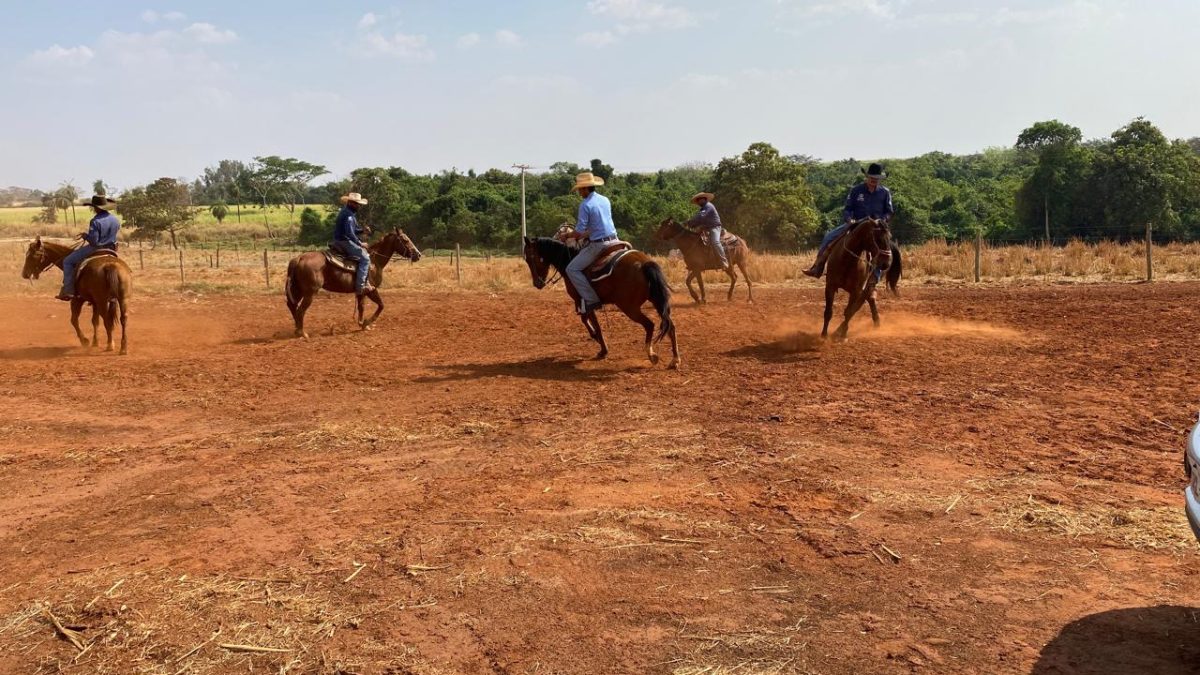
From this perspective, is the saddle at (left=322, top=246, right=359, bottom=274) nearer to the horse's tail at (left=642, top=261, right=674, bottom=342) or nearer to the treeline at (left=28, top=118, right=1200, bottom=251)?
the horse's tail at (left=642, top=261, right=674, bottom=342)

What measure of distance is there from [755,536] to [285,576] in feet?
8.88

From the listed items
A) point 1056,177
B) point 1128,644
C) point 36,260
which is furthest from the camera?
point 1056,177

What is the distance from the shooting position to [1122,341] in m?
11.0

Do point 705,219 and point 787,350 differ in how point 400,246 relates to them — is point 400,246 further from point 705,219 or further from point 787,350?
point 787,350

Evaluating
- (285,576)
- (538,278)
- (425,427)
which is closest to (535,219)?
(538,278)

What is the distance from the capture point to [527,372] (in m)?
10.2

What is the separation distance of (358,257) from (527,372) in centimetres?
508

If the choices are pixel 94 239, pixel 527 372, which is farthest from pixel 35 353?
pixel 527 372

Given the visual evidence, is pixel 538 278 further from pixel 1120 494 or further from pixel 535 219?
pixel 535 219

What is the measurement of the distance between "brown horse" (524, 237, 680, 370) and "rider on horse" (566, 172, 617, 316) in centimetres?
14

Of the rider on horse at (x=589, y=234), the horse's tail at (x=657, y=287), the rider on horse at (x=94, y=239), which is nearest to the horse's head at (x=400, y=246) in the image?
the rider on horse at (x=94, y=239)

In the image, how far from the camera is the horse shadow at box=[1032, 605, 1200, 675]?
3350 mm

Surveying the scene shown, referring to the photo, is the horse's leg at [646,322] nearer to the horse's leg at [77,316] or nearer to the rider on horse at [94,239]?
the rider on horse at [94,239]


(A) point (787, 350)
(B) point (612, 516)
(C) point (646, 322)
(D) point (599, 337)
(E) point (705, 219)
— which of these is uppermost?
(E) point (705, 219)
